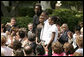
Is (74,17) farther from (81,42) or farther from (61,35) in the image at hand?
(81,42)

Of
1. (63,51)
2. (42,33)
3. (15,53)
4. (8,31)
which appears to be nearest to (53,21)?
(42,33)

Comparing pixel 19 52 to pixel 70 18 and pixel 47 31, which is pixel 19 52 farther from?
pixel 70 18

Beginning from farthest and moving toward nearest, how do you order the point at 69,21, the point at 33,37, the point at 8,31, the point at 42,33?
1. the point at 69,21
2. the point at 8,31
3. the point at 42,33
4. the point at 33,37

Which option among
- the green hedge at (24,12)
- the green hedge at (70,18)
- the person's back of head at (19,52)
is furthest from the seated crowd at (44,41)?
the green hedge at (24,12)

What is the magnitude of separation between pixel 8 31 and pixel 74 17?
5.50 meters

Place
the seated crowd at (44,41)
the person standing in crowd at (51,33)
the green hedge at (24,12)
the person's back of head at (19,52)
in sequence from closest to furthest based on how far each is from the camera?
the person's back of head at (19,52) < the seated crowd at (44,41) < the person standing in crowd at (51,33) < the green hedge at (24,12)

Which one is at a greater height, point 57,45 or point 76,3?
point 57,45

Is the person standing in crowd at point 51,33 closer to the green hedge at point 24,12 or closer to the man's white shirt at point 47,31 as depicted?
Answer: the man's white shirt at point 47,31

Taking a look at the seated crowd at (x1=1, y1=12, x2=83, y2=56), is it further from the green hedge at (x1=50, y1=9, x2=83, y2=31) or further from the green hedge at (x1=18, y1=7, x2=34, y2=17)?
the green hedge at (x1=18, y1=7, x2=34, y2=17)

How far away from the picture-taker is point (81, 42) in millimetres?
6137

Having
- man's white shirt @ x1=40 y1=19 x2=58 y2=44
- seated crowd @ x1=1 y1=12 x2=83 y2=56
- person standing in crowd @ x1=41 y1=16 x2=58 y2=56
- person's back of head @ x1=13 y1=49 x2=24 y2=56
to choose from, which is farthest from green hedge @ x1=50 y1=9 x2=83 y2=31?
person's back of head @ x1=13 y1=49 x2=24 y2=56

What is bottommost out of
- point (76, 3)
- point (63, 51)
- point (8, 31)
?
point (76, 3)

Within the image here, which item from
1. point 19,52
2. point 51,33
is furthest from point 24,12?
point 19,52

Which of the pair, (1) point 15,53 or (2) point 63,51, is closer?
(1) point 15,53
